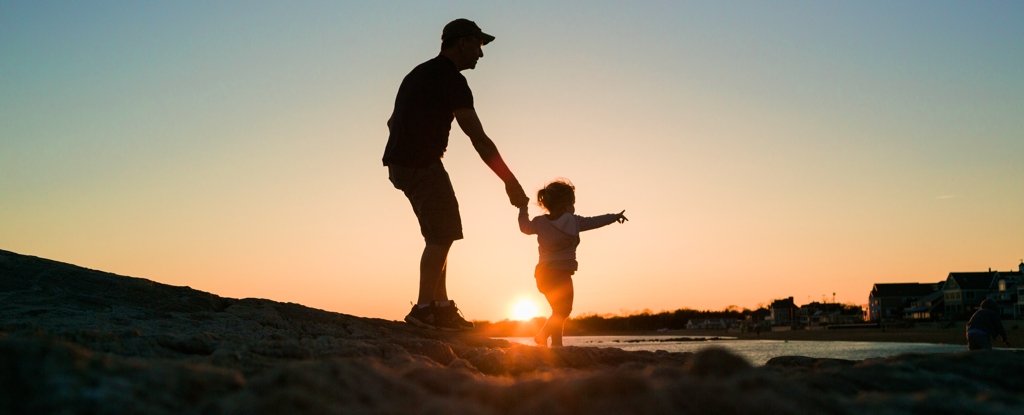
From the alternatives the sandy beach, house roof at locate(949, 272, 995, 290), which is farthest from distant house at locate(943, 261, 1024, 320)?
the sandy beach

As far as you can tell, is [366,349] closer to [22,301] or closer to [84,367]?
[84,367]

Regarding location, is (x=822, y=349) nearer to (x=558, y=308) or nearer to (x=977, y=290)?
(x=558, y=308)

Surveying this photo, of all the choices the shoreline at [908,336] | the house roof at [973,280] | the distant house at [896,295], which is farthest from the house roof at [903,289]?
the shoreline at [908,336]

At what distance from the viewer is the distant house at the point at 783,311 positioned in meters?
134

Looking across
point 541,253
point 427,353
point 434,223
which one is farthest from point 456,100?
point 427,353

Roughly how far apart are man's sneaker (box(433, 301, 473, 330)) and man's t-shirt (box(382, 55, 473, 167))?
3.91 feet

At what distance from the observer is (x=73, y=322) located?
4.88 metres

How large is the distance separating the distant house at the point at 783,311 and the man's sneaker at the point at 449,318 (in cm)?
13212

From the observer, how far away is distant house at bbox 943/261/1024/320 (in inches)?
3529

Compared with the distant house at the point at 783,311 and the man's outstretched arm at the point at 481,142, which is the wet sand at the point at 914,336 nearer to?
the man's outstretched arm at the point at 481,142

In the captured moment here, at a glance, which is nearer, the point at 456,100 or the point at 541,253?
the point at 456,100

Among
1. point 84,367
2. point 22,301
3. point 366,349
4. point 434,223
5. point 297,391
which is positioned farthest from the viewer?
→ point 434,223

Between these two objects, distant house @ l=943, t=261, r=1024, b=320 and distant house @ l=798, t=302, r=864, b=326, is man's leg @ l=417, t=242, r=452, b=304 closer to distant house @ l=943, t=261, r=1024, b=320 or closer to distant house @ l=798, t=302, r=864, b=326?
distant house @ l=943, t=261, r=1024, b=320

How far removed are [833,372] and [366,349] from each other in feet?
6.66
